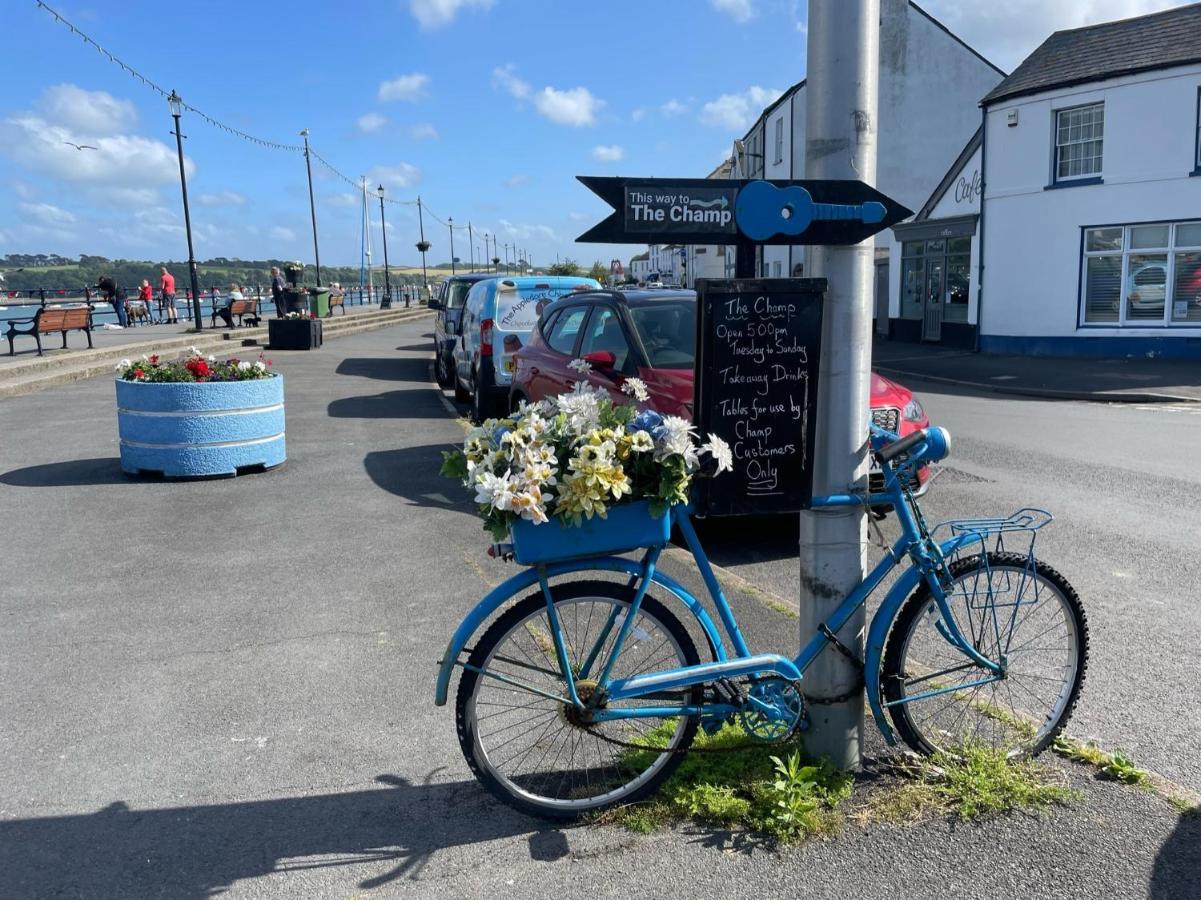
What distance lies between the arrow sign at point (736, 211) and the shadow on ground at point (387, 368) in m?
14.2

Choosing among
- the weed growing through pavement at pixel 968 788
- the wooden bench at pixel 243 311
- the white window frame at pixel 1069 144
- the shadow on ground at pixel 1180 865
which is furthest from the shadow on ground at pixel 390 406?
the white window frame at pixel 1069 144

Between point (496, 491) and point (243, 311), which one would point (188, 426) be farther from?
point (243, 311)

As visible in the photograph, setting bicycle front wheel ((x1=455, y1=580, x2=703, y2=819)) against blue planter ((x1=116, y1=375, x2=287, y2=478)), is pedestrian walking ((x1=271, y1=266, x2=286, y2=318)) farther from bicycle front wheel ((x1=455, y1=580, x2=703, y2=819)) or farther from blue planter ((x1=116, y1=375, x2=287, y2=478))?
bicycle front wheel ((x1=455, y1=580, x2=703, y2=819))

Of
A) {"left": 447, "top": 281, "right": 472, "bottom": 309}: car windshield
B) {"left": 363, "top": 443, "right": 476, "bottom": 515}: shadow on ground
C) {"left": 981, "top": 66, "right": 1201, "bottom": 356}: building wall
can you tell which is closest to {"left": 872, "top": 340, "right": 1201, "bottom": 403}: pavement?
{"left": 981, "top": 66, "right": 1201, "bottom": 356}: building wall

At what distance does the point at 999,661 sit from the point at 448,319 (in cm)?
1396

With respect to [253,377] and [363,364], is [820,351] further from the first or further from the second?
[363,364]

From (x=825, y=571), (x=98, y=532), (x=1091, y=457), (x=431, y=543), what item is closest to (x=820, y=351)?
(x=825, y=571)

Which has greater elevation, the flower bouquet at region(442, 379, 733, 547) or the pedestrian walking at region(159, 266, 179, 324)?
the pedestrian walking at region(159, 266, 179, 324)

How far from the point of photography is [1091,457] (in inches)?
388

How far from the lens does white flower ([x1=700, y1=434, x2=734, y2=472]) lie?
3.04 meters

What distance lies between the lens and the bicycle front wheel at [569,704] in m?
3.10

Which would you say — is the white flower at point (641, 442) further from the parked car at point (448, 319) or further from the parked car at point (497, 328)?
Result: the parked car at point (448, 319)

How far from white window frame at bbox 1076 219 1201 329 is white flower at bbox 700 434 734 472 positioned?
2023 cm

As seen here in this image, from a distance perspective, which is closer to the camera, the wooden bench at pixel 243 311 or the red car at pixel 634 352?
the red car at pixel 634 352
